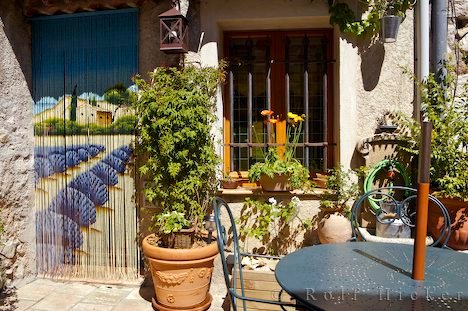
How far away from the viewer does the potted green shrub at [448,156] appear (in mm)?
3217

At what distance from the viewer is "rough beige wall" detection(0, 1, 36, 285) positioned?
12.8 ft

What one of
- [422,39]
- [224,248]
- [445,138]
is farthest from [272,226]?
[422,39]

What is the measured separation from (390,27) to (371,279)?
2481 mm

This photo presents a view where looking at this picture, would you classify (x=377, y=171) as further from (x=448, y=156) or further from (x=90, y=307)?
(x=90, y=307)

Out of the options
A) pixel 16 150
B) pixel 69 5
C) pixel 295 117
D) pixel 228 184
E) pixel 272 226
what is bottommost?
pixel 272 226

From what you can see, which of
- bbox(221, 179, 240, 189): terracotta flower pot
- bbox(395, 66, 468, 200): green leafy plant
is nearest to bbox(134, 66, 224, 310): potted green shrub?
bbox(221, 179, 240, 189): terracotta flower pot

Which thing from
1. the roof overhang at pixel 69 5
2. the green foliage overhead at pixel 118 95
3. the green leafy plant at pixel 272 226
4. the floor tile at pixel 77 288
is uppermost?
the roof overhang at pixel 69 5

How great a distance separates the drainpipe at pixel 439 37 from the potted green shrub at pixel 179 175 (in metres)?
1.96

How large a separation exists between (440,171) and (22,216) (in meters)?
4.03

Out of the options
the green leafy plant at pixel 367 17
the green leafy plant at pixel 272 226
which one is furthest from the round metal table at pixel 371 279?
the green leafy plant at pixel 367 17

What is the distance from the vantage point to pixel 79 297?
3.74 meters

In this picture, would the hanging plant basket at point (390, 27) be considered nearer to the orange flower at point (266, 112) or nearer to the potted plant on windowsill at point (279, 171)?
the potted plant on windowsill at point (279, 171)

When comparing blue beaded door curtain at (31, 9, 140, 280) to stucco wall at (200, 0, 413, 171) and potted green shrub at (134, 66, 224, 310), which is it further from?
stucco wall at (200, 0, 413, 171)

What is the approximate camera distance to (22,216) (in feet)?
13.5
